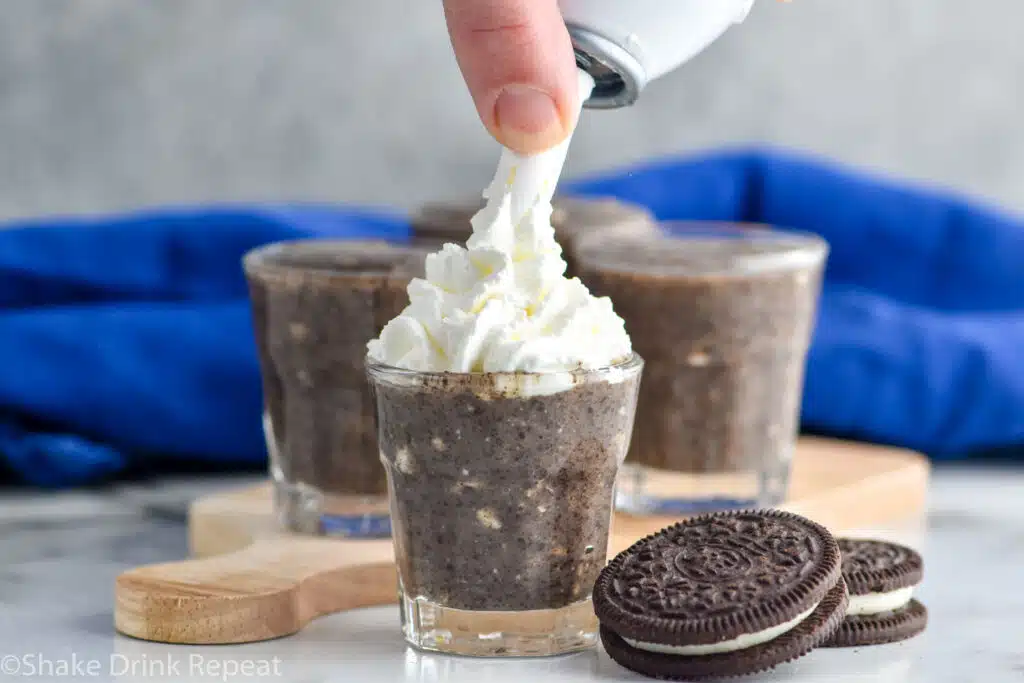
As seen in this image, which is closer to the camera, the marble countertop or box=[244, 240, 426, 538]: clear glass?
the marble countertop

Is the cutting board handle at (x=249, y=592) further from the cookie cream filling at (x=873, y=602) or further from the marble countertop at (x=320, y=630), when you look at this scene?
the cookie cream filling at (x=873, y=602)

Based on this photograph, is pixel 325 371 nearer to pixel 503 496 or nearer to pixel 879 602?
pixel 503 496

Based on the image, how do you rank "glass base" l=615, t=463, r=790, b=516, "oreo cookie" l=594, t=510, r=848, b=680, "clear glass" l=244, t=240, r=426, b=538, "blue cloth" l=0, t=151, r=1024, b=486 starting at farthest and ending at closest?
"blue cloth" l=0, t=151, r=1024, b=486 → "glass base" l=615, t=463, r=790, b=516 → "clear glass" l=244, t=240, r=426, b=538 → "oreo cookie" l=594, t=510, r=848, b=680

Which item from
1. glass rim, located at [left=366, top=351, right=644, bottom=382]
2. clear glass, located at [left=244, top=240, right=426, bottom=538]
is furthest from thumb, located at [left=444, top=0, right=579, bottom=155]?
clear glass, located at [left=244, top=240, right=426, bottom=538]

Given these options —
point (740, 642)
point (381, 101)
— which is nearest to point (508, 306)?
point (740, 642)

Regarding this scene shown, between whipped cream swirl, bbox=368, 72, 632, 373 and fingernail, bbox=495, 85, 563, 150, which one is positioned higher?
fingernail, bbox=495, 85, 563, 150

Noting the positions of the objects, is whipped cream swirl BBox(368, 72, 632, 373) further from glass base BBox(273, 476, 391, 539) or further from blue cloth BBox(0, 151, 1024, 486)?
blue cloth BBox(0, 151, 1024, 486)
